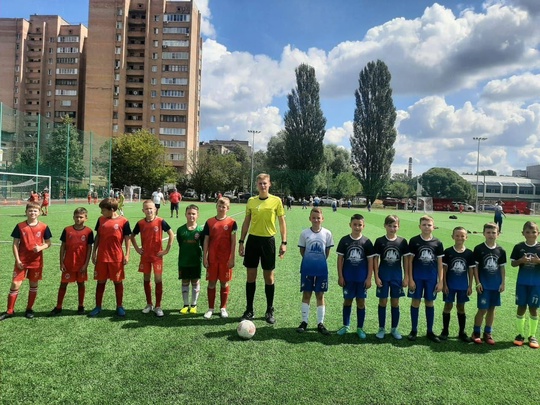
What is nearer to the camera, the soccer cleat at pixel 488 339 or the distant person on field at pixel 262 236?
the soccer cleat at pixel 488 339

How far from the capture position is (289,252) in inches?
496

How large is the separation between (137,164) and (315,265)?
55.0 metres

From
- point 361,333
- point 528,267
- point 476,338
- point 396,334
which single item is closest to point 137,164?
point 361,333

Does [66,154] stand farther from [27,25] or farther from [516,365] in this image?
[27,25]

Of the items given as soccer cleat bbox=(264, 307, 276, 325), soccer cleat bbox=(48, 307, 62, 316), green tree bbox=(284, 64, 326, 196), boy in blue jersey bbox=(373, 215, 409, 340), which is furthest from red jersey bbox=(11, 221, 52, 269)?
green tree bbox=(284, 64, 326, 196)

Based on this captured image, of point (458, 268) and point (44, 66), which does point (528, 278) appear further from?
point (44, 66)

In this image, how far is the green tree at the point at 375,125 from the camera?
6056cm

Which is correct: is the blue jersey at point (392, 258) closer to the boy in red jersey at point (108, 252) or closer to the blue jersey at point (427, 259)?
the blue jersey at point (427, 259)

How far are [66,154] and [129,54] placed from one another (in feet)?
177

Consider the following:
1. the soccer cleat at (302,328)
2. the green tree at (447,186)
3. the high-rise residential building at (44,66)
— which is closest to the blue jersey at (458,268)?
the soccer cleat at (302,328)

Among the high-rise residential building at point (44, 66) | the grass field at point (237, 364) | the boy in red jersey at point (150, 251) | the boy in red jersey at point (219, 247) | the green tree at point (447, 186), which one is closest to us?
the grass field at point (237, 364)

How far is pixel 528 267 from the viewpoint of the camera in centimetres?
509

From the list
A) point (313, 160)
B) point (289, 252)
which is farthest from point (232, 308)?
point (313, 160)

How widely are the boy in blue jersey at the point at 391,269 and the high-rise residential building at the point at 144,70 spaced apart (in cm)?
7383
